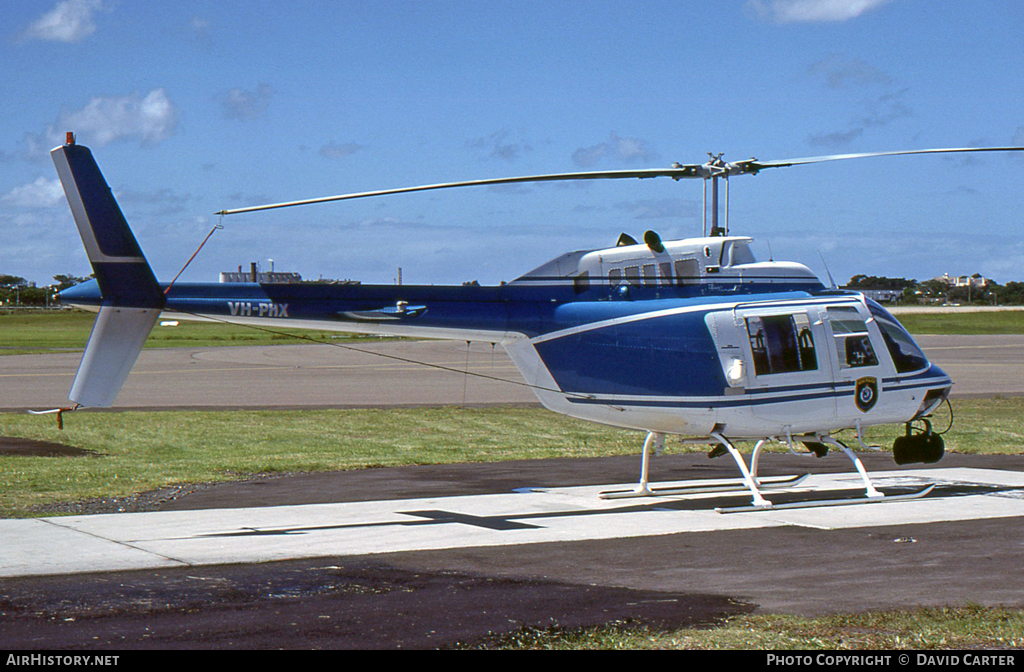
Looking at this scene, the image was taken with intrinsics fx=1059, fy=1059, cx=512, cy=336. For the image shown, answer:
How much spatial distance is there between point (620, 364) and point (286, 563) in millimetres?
5418

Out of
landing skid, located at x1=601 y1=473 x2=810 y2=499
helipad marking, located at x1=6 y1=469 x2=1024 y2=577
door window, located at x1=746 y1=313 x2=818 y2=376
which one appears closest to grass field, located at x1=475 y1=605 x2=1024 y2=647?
helipad marking, located at x1=6 y1=469 x2=1024 y2=577

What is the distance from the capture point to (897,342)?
48.8 ft

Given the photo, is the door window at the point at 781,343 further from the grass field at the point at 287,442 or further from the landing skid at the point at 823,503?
the grass field at the point at 287,442

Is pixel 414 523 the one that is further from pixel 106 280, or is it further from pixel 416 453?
pixel 416 453

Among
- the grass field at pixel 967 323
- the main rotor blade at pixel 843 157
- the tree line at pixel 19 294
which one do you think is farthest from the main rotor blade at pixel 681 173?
the tree line at pixel 19 294

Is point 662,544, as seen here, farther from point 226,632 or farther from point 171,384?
point 171,384

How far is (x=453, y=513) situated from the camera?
13.6 m

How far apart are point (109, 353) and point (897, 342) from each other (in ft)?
33.9

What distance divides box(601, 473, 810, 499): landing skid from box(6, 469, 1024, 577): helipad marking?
19 centimetres

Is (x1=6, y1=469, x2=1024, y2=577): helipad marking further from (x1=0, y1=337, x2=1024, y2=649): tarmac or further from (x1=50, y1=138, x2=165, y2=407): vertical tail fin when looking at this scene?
(x1=50, y1=138, x2=165, y2=407): vertical tail fin

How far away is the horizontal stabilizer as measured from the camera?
11.2m
